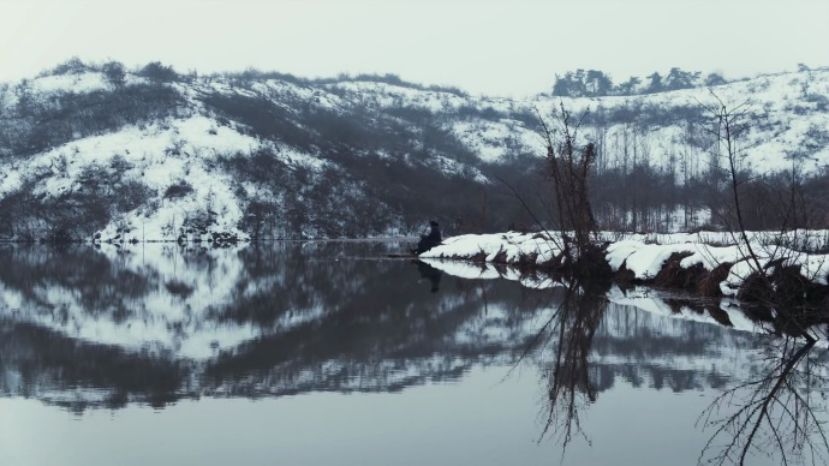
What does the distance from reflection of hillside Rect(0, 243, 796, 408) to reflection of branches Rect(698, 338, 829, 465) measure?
480 mm

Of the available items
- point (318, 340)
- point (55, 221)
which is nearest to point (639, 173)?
point (55, 221)

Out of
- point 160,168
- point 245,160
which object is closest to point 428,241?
point 160,168

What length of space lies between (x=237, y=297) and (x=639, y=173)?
127 metres

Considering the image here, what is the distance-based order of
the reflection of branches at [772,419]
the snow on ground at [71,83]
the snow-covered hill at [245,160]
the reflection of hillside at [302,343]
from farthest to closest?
the snow on ground at [71,83], the snow-covered hill at [245,160], the reflection of hillside at [302,343], the reflection of branches at [772,419]

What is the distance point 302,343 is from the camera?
10.1m

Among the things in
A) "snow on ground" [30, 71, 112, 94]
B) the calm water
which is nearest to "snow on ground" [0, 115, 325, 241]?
"snow on ground" [30, 71, 112, 94]

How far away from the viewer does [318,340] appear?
10.4 metres

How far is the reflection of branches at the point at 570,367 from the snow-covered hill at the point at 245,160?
49.6 m

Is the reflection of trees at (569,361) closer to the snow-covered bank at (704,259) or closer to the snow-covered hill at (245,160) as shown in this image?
the snow-covered bank at (704,259)

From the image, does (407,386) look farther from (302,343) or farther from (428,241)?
(428,241)

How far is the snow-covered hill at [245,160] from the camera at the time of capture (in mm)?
103750

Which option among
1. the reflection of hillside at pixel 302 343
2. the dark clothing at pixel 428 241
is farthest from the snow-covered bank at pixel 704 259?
the dark clothing at pixel 428 241

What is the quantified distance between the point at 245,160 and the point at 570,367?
115 metres

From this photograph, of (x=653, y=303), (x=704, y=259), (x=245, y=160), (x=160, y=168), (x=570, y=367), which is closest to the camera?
(x=570, y=367)
